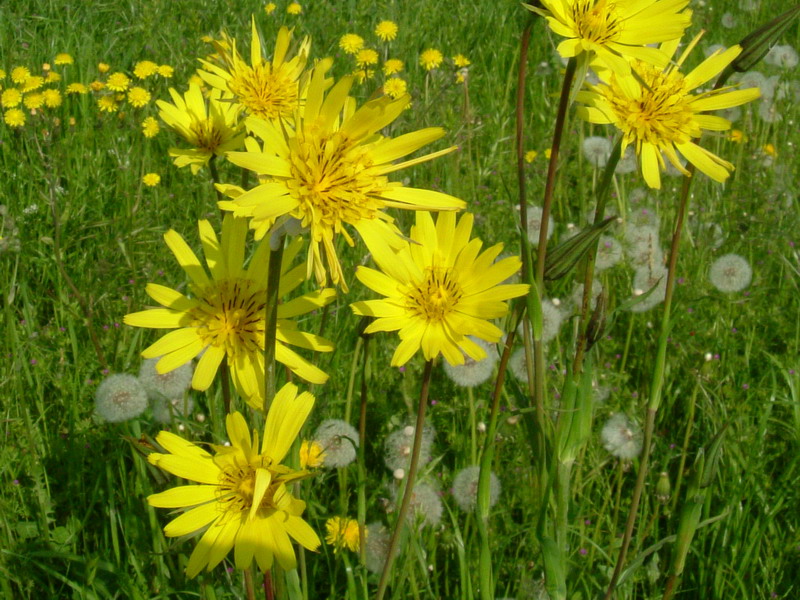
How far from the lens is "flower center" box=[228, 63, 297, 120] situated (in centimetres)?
149

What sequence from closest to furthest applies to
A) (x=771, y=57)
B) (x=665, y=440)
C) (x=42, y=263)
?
(x=665, y=440), (x=42, y=263), (x=771, y=57)

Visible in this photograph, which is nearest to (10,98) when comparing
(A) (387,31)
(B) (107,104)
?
(B) (107,104)

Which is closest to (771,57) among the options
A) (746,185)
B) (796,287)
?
(746,185)

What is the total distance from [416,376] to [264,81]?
1.21 metres

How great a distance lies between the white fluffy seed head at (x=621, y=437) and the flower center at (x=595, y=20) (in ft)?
3.83

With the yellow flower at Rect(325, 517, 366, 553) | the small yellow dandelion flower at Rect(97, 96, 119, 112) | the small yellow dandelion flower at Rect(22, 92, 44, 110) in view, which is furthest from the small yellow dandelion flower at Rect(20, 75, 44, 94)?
the yellow flower at Rect(325, 517, 366, 553)

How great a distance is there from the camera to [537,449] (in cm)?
148

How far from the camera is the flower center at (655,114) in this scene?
1.51 metres

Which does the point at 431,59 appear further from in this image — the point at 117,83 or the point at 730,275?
the point at 730,275

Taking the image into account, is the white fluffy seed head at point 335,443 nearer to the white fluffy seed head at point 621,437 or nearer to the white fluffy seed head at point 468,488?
the white fluffy seed head at point 468,488

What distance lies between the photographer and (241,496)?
1.17 metres

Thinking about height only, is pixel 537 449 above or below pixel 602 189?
below

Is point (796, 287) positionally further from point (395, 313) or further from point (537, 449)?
point (395, 313)

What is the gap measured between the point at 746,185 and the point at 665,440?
4.97 feet
